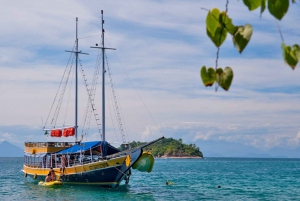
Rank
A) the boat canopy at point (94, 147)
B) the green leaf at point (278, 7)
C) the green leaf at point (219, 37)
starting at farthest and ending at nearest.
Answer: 1. the boat canopy at point (94, 147)
2. the green leaf at point (219, 37)
3. the green leaf at point (278, 7)

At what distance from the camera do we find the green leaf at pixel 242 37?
1791 millimetres

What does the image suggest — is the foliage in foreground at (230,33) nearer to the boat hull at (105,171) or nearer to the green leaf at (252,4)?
the green leaf at (252,4)

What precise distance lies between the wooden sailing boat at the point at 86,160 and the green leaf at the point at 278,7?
31.4 meters

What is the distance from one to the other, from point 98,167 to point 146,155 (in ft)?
11.9

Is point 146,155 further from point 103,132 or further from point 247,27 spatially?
point 247,27

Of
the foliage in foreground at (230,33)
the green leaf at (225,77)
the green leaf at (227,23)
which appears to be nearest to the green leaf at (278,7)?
the foliage in foreground at (230,33)

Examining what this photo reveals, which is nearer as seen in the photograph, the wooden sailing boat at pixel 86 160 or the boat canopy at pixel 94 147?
the wooden sailing boat at pixel 86 160

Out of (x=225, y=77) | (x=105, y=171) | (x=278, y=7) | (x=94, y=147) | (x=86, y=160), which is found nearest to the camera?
(x=278, y=7)

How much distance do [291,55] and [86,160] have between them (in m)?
36.1

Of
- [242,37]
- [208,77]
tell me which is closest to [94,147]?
[208,77]

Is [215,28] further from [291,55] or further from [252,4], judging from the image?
[291,55]

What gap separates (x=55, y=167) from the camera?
38.4 meters

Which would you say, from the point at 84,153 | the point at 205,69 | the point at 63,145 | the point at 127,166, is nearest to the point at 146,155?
the point at 127,166

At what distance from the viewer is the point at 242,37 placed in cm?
184
